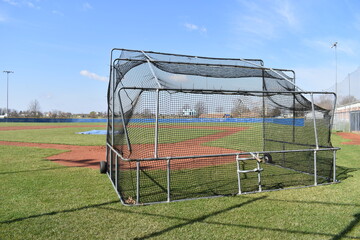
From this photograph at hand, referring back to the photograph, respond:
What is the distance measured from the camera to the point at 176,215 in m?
4.26

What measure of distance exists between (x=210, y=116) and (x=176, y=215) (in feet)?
17.7

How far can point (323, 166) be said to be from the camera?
695cm

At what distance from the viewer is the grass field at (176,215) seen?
3.61 m

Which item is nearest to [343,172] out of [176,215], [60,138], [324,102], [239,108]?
[324,102]

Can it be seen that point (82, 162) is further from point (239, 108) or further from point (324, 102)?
point (324, 102)

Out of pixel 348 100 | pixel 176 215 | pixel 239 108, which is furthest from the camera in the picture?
pixel 348 100

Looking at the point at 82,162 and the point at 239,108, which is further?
the point at 82,162

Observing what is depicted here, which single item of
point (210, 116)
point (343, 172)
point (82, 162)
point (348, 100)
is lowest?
point (82, 162)

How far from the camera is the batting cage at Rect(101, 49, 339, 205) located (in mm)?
5496

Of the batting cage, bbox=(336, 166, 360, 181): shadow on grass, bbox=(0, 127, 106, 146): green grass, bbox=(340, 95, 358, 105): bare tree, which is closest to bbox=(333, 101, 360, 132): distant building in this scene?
bbox=(340, 95, 358, 105): bare tree

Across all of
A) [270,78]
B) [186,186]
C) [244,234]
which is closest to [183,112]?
[186,186]

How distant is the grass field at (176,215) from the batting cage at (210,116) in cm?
49

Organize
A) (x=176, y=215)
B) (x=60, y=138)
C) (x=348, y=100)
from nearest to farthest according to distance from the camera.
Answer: (x=176, y=215) < (x=60, y=138) < (x=348, y=100)

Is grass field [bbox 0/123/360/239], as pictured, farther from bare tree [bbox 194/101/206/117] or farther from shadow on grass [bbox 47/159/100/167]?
bare tree [bbox 194/101/206/117]
